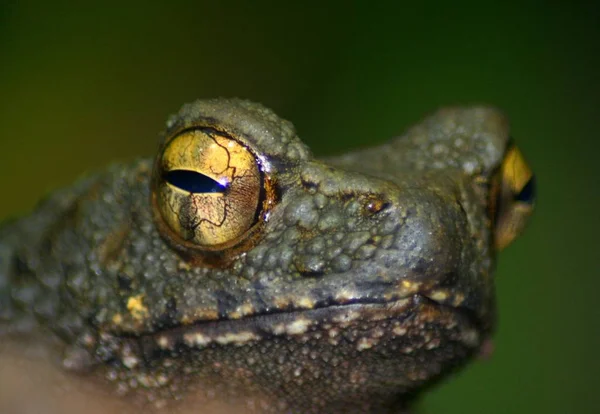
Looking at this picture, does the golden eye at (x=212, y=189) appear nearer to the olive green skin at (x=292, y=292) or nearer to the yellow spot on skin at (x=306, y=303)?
the olive green skin at (x=292, y=292)

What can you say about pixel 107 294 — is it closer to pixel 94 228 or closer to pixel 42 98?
pixel 94 228

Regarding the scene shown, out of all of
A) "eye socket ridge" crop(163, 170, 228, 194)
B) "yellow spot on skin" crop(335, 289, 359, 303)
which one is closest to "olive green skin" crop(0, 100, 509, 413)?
"yellow spot on skin" crop(335, 289, 359, 303)

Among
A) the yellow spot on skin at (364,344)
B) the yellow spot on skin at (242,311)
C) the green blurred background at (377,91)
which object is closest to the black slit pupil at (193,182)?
the yellow spot on skin at (242,311)

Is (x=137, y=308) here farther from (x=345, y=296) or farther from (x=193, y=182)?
(x=345, y=296)

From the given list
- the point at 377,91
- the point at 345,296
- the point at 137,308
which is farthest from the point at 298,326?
the point at 377,91

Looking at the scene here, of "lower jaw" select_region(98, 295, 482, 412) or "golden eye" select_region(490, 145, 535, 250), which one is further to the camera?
"golden eye" select_region(490, 145, 535, 250)

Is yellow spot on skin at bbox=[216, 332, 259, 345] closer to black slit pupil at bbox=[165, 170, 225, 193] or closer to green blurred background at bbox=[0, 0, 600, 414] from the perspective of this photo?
black slit pupil at bbox=[165, 170, 225, 193]

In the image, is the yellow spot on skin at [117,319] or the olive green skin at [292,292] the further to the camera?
the yellow spot on skin at [117,319]

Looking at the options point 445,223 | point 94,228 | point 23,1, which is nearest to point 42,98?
point 23,1
